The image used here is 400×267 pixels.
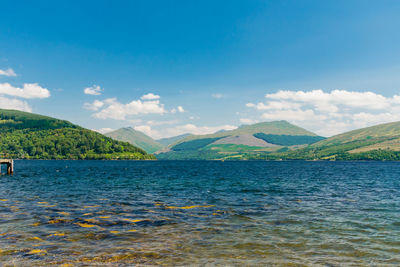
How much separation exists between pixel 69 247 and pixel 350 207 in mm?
33727

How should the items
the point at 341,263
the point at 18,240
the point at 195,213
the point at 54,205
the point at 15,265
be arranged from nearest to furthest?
the point at 15,265 < the point at 341,263 < the point at 18,240 < the point at 195,213 < the point at 54,205

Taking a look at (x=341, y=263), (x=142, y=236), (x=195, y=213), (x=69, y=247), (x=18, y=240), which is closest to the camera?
(x=341, y=263)

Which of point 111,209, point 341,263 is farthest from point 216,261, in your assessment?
point 111,209

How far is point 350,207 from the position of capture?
118 feet

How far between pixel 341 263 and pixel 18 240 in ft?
71.3

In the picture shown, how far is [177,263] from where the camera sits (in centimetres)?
1575

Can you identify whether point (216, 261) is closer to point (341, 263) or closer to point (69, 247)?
point (341, 263)

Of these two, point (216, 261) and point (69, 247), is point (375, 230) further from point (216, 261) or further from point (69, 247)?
point (69, 247)

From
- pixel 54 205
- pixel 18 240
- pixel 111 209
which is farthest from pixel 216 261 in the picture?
pixel 54 205

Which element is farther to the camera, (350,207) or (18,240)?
(350,207)

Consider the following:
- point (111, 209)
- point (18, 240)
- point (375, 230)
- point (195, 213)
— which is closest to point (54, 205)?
point (111, 209)

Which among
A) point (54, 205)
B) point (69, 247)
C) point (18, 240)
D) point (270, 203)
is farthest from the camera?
point (270, 203)

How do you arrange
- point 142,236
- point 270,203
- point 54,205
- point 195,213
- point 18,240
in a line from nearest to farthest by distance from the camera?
point 18,240 → point 142,236 → point 195,213 → point 54,205 → point 270,203

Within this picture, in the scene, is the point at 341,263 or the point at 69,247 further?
the point at 69,247
